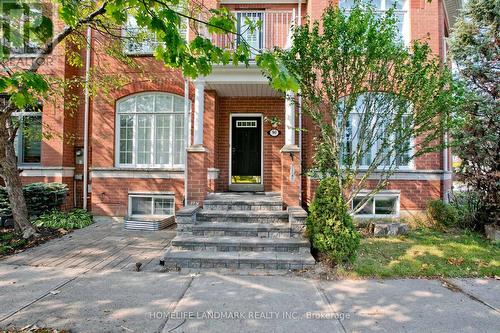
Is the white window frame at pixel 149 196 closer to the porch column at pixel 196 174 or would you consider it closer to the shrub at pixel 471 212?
the porch column at pixel 196 174

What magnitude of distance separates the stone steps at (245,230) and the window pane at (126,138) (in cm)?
421

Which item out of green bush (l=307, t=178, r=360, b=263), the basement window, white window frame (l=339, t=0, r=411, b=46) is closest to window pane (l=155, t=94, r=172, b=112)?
green bush (l=307, t=178, r=360, b=263)

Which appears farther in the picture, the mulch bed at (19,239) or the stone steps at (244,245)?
the mulch bed at (19,239)

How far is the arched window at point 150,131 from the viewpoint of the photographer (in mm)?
8258

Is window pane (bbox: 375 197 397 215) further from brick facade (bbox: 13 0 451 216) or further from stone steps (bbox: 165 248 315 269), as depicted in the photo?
stone steps (bbox: 165 248 315 269)

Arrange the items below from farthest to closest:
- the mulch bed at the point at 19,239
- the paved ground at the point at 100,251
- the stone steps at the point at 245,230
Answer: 1. the mulch bed at the point at 19,239
2. the stone steps at the point at 245,230
3. the paved ground at the point at 100,251

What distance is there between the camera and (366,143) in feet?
18.8

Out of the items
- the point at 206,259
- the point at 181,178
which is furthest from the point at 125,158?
the point at 206,259

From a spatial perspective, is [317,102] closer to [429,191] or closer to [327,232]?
[327,232]

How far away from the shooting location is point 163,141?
8.28 meters

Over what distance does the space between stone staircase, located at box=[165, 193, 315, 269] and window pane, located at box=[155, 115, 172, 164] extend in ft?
Result: 9.13

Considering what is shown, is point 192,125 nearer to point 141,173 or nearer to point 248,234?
point 141,173

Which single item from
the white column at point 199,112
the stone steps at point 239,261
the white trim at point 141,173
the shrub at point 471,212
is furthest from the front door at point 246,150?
the shrub at point 471,212

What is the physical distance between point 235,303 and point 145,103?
6688mm
